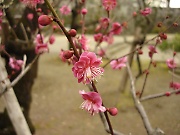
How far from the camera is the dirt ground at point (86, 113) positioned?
7.07ft

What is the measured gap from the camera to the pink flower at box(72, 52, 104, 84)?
60cm

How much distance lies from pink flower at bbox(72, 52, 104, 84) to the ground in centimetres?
97

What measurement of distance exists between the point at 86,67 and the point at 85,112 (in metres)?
2.30

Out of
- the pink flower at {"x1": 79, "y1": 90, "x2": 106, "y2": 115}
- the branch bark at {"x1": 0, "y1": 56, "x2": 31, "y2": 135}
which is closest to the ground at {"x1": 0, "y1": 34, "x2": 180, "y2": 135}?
the branch bark at {"x1": 0, "y1": 56, "x2": 31, "y2": 135}

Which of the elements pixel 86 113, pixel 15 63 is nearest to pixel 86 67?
pixel 15 63

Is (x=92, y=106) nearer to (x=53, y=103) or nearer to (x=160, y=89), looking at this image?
(x=53, y=103)

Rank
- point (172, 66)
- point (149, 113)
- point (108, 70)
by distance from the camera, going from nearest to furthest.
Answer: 1. point (172, 66)
2. point (149, 113)
3. point (108, 70)

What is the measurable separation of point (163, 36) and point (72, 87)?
2.84 m

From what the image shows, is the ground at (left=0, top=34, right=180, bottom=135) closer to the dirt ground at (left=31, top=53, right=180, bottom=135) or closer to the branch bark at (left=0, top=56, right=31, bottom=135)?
the dirt ground at (left=31, top=53, right=180, bottom=135)

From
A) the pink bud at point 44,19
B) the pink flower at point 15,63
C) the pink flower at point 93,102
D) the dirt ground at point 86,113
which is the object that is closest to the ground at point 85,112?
the dirt ground at point 86,113

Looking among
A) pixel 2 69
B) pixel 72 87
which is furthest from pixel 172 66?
pixel 72 87

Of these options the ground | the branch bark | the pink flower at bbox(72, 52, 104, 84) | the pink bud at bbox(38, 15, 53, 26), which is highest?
the pink bud at bbox(38, 15, 53, 26)

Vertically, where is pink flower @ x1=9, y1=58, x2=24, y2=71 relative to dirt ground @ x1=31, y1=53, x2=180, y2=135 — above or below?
above

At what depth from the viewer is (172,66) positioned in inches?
64.7
